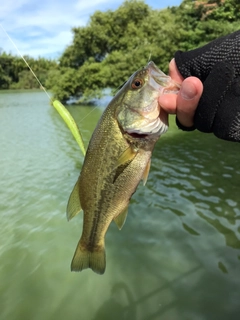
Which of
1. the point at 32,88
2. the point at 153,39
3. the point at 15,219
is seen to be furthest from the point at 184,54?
the point at 32,88

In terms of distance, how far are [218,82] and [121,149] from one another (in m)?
0.89

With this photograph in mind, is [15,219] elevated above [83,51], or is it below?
below

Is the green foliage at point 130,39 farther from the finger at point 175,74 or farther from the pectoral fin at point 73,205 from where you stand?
the finger at point 175,74

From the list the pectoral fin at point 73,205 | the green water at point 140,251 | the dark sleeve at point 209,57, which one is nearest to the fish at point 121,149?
the pectoral fin at point 73,205

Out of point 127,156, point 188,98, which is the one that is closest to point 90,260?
point 127,156

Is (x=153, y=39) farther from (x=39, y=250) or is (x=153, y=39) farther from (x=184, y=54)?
(x=184, y=54)

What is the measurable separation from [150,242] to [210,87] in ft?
18.2

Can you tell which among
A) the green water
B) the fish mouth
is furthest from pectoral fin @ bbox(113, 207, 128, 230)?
the green water

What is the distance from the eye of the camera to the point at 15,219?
8.95 m

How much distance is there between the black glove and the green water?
4.04m

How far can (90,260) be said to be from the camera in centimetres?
315

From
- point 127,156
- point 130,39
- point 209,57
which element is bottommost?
point 127,156

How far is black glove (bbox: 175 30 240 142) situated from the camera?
221 centimetres

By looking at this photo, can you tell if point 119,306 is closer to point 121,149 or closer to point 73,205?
point 73,205
